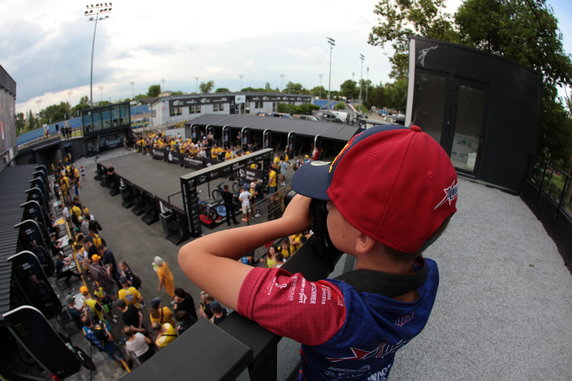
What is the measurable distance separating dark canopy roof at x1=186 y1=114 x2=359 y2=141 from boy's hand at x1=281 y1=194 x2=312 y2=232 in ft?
78.4

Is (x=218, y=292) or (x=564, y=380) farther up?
(x=218, y=292)

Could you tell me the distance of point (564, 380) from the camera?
2.79 m

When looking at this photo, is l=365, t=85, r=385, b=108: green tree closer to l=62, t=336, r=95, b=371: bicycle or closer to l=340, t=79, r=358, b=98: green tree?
l=340, t=79, r=358, b=98: green tree

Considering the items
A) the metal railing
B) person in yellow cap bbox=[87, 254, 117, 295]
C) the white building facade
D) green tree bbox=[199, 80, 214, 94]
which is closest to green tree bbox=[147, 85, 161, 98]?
green tree bbox=[199, 80, 214, 94]

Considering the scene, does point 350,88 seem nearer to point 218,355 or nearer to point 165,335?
point 165,335

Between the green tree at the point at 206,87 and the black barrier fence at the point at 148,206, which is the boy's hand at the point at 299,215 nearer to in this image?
the black barrier fence at the point at 148,206

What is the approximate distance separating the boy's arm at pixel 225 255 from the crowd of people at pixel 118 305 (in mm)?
3937

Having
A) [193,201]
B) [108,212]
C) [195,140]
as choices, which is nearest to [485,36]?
[193,201]

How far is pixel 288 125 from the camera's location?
29.8 meters

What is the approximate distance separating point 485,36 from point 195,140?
97.7ft

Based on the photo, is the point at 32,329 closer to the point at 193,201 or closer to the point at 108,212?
the point at 193,201

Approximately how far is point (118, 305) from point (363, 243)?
25.3 ft

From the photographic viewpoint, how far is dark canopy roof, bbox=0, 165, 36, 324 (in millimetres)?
7164

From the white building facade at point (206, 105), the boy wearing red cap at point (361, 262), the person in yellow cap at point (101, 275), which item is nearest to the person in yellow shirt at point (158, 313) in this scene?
the person in yellow cap at point (101, 275)
